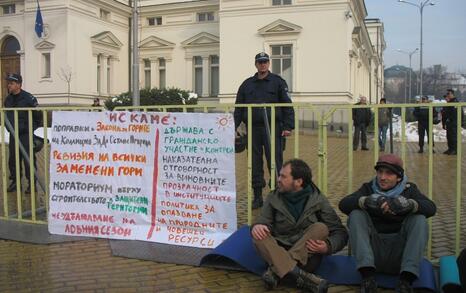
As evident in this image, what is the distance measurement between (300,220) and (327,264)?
54 centimetres

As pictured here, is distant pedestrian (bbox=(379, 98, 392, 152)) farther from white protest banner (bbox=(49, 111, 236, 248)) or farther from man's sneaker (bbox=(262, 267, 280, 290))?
man's sneaker (bbox=(262, 267, 280, 290))

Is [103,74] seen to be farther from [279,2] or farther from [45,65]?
[279,2]

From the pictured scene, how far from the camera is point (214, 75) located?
113 feet

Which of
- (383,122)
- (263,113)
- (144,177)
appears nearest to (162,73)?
(263,113)

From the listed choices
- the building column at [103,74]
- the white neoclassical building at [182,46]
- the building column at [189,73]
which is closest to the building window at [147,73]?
the white neoclassical building at [182,46]

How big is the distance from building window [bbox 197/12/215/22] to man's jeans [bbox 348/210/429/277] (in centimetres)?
3153

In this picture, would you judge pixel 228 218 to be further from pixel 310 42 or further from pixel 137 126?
pixel 310 42

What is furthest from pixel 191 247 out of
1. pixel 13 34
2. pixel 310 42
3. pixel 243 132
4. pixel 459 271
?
pixel 13 34

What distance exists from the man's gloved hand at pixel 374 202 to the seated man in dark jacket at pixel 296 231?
380 millimetres

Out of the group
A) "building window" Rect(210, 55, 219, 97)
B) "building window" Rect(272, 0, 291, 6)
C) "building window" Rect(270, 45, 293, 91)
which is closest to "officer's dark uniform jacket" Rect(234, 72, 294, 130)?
"building window" Rect(270, 45, 293, 91)

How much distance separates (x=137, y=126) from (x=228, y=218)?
4.53 feet

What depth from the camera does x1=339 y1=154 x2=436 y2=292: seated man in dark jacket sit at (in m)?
3.93

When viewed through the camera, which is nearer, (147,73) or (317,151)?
(317,151)

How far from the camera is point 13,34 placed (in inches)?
1262
